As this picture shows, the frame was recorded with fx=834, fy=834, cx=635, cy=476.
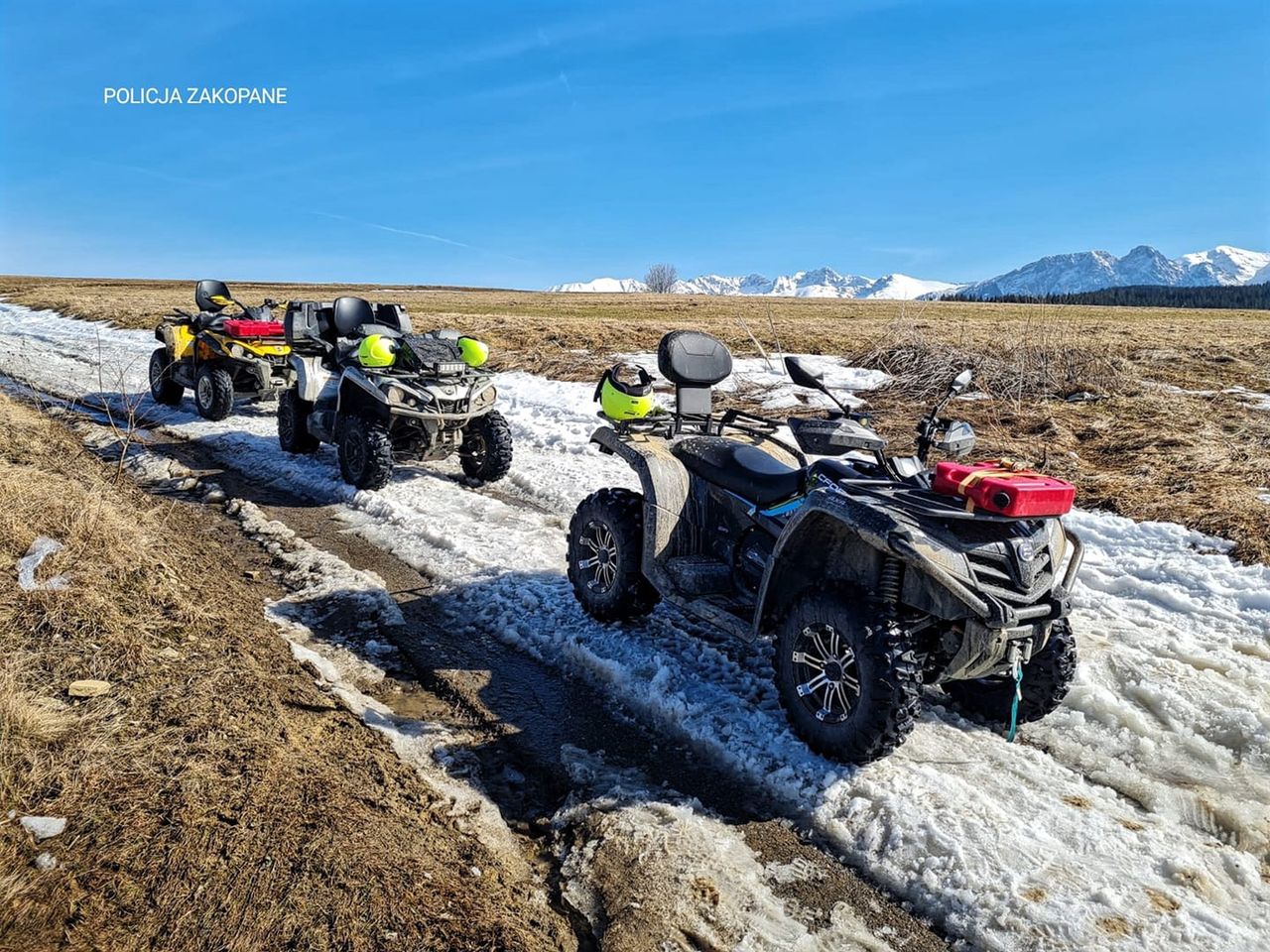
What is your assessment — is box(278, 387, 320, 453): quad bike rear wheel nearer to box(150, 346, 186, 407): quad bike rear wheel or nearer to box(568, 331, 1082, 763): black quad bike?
box(150, 346, 186, 407): quad bike rear wheel

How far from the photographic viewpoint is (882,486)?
358cm

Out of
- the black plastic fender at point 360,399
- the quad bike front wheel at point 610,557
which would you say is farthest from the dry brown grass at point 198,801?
the black plastic fender at point 360,399

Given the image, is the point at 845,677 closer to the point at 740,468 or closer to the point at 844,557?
the point at 844,557

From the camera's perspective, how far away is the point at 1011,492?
3.00 metres

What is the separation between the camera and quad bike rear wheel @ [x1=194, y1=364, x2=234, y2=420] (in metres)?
11.1

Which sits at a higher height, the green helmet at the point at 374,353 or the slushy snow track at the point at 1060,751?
the green helmet at the point at 374,353

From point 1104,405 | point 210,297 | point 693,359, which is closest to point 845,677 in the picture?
point 693,359

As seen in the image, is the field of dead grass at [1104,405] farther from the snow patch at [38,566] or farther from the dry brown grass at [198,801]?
the snow patch at [38,566]

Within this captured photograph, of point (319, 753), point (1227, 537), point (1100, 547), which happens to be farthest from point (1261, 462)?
point (319, 753)

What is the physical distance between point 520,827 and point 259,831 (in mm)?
924

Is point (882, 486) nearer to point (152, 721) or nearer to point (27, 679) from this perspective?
point (152, 721)

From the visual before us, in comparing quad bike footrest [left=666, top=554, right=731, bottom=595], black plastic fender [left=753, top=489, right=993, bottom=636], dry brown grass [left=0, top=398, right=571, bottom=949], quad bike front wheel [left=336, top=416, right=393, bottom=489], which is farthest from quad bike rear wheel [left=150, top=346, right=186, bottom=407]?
black plastic fender [left=753, top=489, right=993, bottom=636]

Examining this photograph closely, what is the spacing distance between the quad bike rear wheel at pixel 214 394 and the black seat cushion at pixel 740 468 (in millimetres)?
8450

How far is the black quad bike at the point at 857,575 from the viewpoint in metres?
3.22
